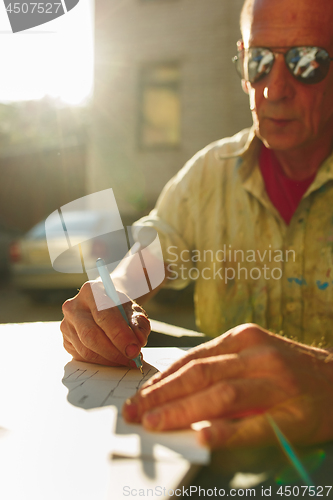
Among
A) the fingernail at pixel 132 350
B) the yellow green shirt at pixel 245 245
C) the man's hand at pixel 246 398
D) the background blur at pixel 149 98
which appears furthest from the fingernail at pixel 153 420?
the background blur at pixel 149 98

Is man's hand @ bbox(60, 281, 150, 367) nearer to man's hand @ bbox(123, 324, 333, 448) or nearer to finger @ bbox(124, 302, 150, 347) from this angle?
finger @ bbox(124, 302, 150, 347)

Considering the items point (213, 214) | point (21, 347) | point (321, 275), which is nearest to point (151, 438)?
point (21, 347)

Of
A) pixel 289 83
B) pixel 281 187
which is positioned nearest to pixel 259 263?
pixel 281 187

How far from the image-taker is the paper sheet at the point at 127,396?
571 millimetres

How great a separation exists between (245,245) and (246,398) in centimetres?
106

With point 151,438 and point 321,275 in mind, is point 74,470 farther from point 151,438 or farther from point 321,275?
point 321,275

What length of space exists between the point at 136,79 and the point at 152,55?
453 mm

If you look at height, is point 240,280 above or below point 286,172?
below

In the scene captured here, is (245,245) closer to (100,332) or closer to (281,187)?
(281,187)

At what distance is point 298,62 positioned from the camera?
1332 mm

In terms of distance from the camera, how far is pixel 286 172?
162 centimetres

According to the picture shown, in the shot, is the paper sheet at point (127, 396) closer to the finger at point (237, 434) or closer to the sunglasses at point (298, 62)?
the finger at point (237, 434)

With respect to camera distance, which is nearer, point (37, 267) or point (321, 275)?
point (321, 275)

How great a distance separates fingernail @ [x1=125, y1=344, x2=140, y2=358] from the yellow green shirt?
723mm
